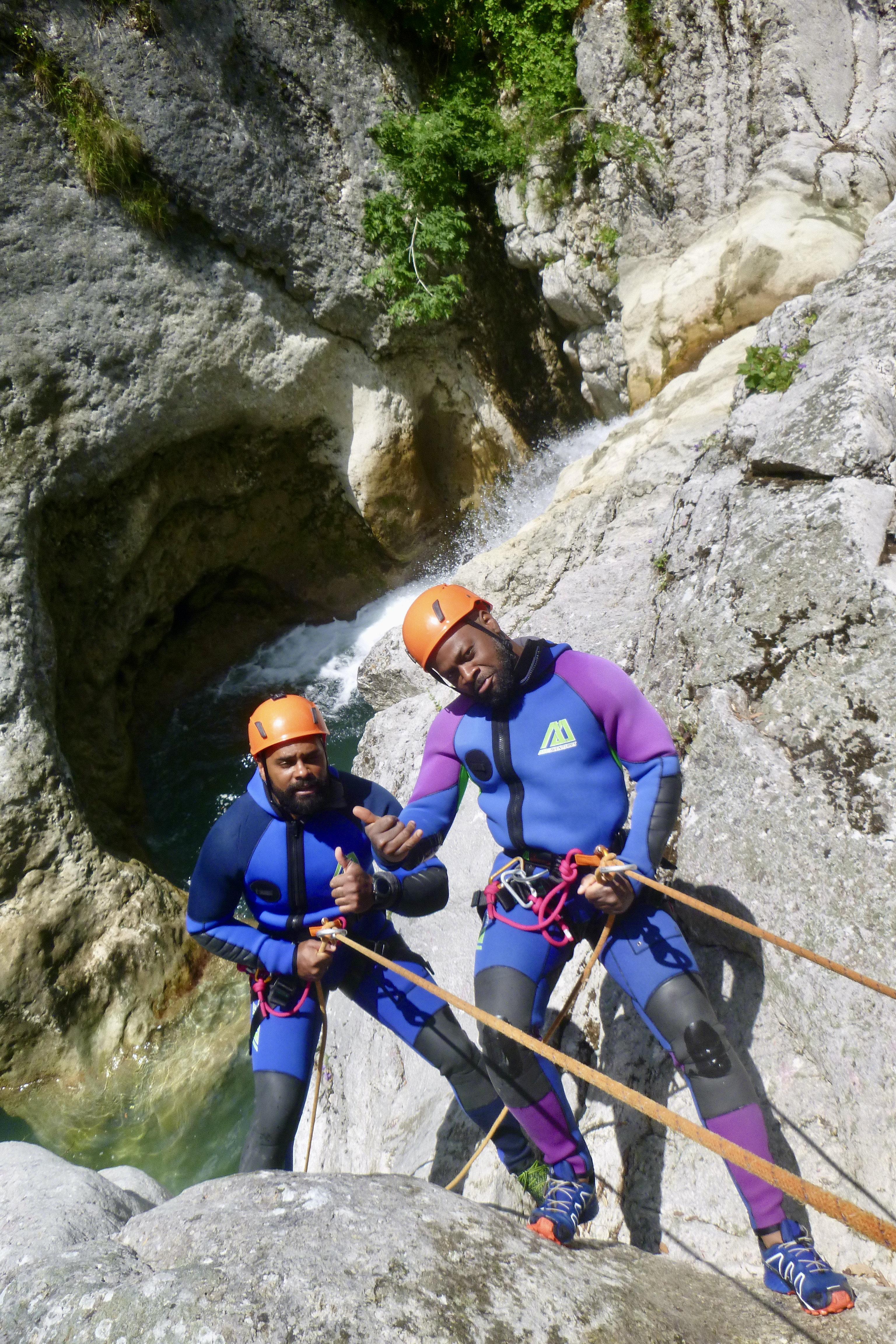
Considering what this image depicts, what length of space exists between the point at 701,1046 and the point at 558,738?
115 centimetres

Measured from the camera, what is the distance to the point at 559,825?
2998mm

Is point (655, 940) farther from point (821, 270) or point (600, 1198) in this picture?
point (821, 270)

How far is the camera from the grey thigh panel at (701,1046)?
251 centimetres

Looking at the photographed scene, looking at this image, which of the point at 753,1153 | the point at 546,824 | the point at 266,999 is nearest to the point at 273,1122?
the point at 266,999

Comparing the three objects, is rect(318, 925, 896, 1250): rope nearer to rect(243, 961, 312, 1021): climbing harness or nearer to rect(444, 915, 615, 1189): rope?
rect(444, 915, 615, 1189): rope

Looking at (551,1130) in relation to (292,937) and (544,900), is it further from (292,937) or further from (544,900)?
(292,937)

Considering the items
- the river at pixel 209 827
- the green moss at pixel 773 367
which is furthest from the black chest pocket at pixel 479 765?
the river at pixel 209 827

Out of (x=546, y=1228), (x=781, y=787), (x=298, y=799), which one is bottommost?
(x=546, y=1228)

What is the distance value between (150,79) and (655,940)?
9408mm

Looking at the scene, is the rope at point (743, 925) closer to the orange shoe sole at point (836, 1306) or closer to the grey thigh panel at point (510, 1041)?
the grey thigh panel at point (510, 1041)

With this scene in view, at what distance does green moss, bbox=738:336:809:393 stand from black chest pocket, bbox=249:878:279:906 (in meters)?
4.08

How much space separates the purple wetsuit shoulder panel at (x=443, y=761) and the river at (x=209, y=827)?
384cm

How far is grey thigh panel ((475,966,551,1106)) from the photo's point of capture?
8.99 ft

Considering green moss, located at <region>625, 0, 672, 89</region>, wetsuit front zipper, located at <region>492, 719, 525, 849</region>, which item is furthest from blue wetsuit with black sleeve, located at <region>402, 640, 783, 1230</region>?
green moss, located at <region>625, 0, 672, 89</region>
